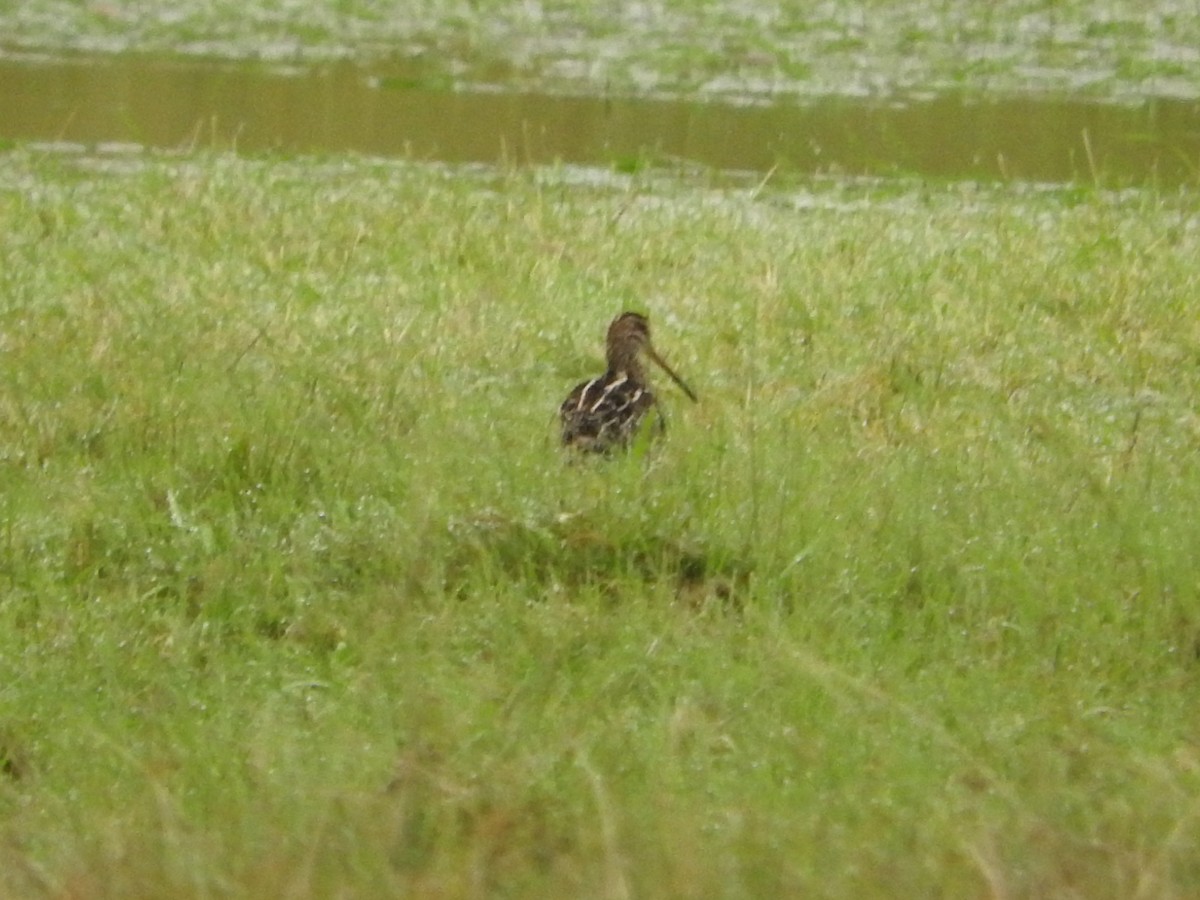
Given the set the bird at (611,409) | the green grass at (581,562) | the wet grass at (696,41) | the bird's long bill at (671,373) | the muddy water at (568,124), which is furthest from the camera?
the wet grass at (696,41)

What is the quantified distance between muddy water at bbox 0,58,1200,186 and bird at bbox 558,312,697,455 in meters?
5.10

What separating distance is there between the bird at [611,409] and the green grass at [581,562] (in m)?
0.09

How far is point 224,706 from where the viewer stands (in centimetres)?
447

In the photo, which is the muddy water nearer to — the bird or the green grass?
the green grass

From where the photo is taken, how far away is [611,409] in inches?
237

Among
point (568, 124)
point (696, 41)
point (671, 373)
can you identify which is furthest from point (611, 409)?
point (696, 41)

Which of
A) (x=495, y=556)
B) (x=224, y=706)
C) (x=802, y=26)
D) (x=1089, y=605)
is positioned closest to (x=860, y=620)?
(x=1089, y=605)

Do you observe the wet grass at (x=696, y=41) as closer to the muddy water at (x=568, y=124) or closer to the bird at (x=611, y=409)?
the muddy water at (x=568, y=124)

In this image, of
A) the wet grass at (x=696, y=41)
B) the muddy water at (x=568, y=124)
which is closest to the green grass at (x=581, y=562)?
the muddy water at (x=568, y=124)

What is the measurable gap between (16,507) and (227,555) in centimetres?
60

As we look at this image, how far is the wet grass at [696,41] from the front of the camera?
15.3 meters

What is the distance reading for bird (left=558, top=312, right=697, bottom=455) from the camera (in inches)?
235

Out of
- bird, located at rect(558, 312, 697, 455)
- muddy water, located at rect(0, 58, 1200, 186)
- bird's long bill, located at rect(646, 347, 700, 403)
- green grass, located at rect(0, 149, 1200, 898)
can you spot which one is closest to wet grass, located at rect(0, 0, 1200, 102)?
muddy water, located at rect(0, 58, 1200, 186)

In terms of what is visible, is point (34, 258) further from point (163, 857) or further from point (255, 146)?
point (163, 857)
